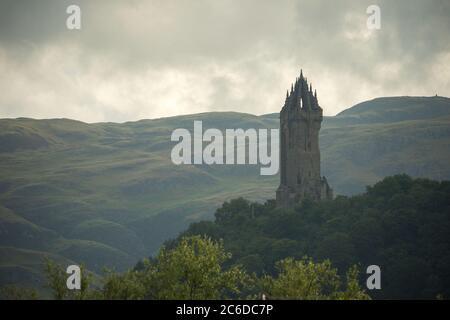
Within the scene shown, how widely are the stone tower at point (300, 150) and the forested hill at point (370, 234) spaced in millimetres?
7089

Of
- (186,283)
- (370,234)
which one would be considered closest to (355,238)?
(370,234)

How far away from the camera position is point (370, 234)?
161125mm

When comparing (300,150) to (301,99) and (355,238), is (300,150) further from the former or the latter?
(355,238)

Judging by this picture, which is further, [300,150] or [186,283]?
[300,150]

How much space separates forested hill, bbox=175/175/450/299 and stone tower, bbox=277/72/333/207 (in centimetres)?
709

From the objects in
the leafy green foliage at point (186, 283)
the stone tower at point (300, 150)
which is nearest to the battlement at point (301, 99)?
the stone tower at point (300, 150)

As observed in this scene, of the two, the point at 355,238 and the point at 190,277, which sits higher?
the point at 190,277

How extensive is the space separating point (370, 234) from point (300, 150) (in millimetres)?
36537

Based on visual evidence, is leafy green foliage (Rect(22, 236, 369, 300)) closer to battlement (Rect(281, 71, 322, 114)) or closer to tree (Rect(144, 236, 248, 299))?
tree (Rect(144, 236, 248, 299))

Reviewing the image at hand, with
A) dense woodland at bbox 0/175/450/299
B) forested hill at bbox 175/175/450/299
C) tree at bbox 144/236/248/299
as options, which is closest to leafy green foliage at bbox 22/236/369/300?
tree at bbox 144/236/248/299

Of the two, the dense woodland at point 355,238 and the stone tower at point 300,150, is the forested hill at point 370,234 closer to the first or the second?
the dense woodland at point 355,238

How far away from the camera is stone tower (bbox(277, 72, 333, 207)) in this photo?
630 feet
